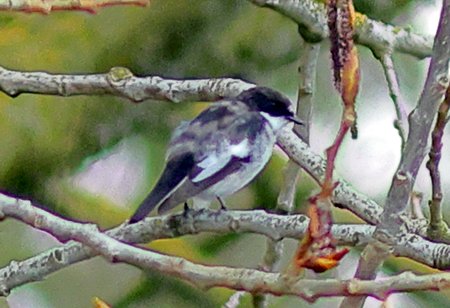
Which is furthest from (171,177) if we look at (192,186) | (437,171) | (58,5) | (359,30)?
(58,5)

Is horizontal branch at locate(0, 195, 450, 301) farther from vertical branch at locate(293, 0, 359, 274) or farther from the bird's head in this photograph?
the bird's head

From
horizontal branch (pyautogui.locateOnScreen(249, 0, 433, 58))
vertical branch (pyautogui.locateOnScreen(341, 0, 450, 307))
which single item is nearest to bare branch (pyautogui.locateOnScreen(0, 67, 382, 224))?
horizontal branch (pyautogui.locateOnScreen(249, 0, 433, 58))

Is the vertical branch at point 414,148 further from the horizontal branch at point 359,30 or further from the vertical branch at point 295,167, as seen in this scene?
the horizontal branch at point 359,30

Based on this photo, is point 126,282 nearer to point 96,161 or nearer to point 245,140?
point 96,161

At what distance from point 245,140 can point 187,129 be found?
0.07 m

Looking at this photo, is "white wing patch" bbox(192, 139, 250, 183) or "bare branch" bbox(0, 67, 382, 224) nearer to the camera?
"bare branch" bbox(0, 67, 382, 224)

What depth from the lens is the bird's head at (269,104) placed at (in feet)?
4.08

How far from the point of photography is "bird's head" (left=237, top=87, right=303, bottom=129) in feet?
4.08

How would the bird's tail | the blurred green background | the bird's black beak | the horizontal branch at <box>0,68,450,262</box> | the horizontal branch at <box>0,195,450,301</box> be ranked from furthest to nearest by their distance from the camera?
the blurred green background
the bird's black beak
the bird's tail
the horizontal branch at <box>0,68,450,262</box>
the horizontal branch at <box>0,195,450,301</box>

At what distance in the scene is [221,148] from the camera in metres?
1.18

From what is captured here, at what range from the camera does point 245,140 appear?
122 centimetres

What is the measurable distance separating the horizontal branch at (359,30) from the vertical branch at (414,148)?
543 millimetres

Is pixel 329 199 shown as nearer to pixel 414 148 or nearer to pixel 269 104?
pixel 414 148

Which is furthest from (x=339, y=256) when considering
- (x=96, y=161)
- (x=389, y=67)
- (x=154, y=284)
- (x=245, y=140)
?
(x=96, y=161)
